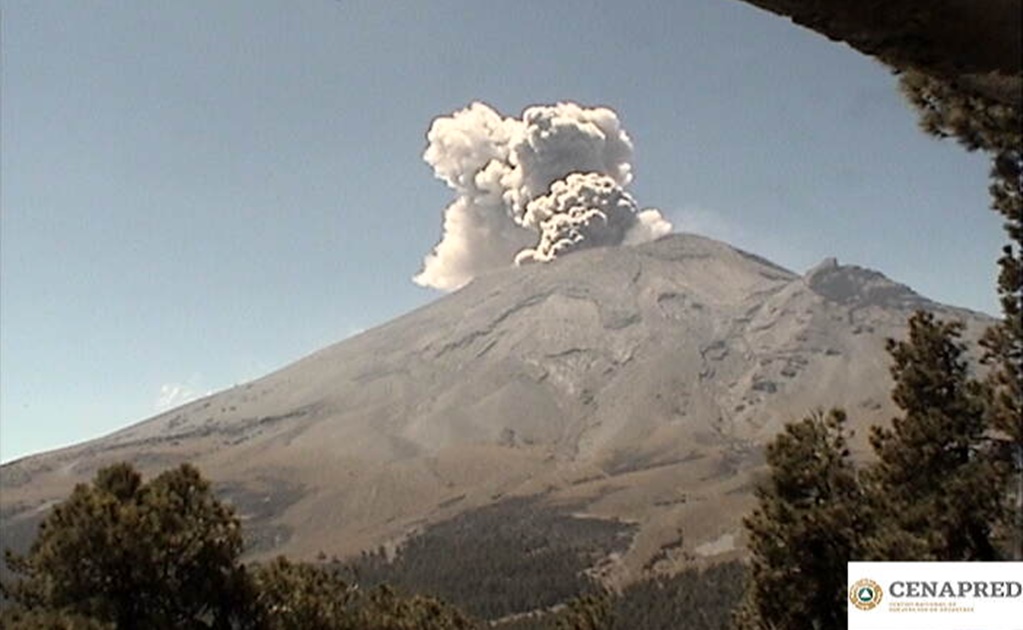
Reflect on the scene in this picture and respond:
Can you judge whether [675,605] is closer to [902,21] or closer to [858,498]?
[858,498]

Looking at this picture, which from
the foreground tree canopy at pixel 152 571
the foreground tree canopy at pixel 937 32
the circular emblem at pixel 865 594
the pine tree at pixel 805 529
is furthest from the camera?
the pine tree at pixel 805 529

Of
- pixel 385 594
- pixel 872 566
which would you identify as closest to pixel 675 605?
pixel 385 594

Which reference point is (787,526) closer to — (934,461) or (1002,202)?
(934,461)

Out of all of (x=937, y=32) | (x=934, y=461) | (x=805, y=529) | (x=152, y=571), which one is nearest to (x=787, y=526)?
(x=805, y=529)

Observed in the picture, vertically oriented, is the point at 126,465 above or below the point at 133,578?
above

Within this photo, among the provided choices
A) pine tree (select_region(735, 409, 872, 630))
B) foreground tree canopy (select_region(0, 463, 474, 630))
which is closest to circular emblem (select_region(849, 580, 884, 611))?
pine tree (select_region(735, 409, 872, 630))

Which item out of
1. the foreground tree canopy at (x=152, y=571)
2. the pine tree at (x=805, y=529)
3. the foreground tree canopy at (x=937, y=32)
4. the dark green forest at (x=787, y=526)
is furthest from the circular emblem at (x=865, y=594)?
the foreground tree canopy at (x=152, y=571)

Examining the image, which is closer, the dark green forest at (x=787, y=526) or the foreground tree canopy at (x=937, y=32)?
the foreground tree canopy at (x=937, y=32)

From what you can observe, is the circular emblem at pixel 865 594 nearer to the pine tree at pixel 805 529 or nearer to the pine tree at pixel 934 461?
the pine tree at pixel 934 461
